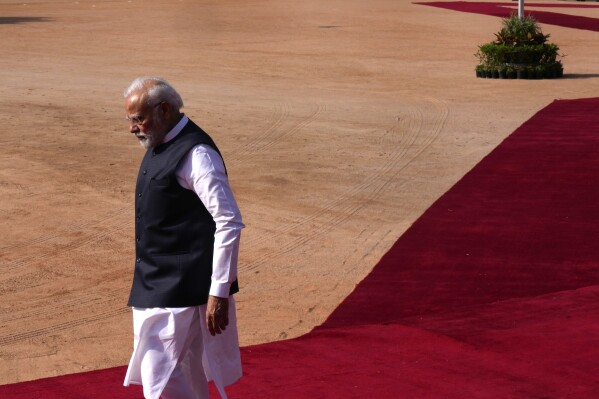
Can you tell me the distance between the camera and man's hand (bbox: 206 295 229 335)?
17.6 ft

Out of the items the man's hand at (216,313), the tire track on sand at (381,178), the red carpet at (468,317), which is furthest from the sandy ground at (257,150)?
the man's hand at (216,313)

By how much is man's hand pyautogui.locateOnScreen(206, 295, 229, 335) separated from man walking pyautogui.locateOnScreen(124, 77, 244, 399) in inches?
0.4

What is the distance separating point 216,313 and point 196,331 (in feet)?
1.09

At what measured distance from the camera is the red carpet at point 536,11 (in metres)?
40.2

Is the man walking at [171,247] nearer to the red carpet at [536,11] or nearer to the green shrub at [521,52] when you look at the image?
the green shrub at [521,52]

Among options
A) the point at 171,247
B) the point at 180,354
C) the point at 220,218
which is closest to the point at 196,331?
the point at 180,354

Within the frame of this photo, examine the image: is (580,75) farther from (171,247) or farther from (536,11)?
(171,247)

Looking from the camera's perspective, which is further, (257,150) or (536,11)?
(536,11)

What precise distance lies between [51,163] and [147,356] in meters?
10.4

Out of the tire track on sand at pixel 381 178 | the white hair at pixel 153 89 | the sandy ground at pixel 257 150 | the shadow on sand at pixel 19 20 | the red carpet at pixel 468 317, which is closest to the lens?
the white hair at pixel 153 89

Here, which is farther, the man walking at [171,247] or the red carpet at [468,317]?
the red carpet at [468,317]

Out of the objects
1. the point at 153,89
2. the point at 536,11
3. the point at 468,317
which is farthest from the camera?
the point at 536,11

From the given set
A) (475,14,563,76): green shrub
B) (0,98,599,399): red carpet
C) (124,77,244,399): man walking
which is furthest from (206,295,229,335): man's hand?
(475,14,563,76): green shrub

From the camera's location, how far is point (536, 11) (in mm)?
45719
